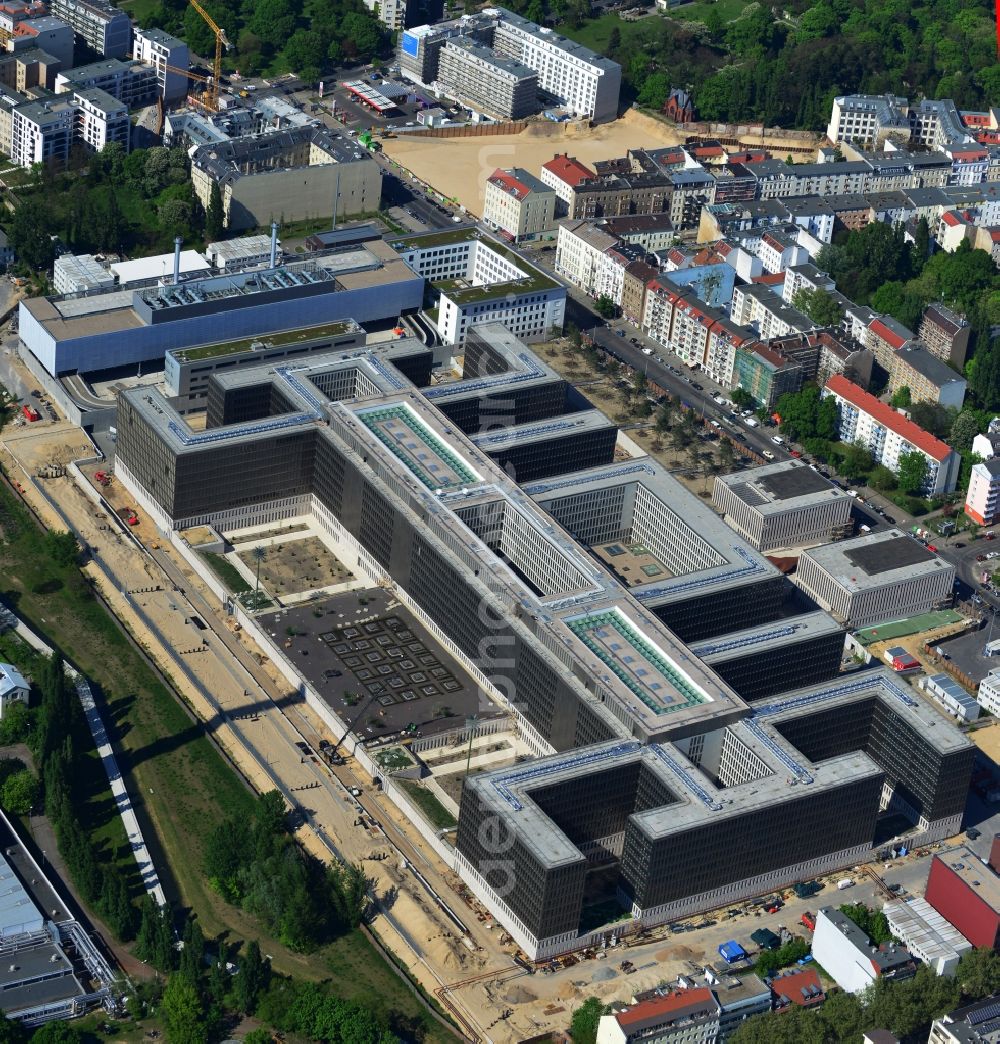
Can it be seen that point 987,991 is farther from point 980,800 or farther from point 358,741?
point 358,741

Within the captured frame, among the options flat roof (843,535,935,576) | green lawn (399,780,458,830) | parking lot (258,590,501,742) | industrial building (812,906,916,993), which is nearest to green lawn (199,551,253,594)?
parking lot (258,590,501,742)

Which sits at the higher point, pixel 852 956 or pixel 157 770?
pixel 852 956

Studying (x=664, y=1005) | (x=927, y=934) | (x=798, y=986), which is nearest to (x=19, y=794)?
(x=664, y=1005)

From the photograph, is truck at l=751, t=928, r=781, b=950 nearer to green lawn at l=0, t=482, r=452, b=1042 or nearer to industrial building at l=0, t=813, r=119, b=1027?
green lawn at l=0, t=482, r=452, b=1042

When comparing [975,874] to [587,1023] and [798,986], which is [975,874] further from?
[587,1023]

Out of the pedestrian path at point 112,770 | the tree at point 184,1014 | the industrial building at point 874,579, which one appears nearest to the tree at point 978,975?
the industrial building at point 874,579

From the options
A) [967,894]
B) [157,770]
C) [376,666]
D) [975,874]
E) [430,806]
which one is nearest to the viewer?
[967,894]
